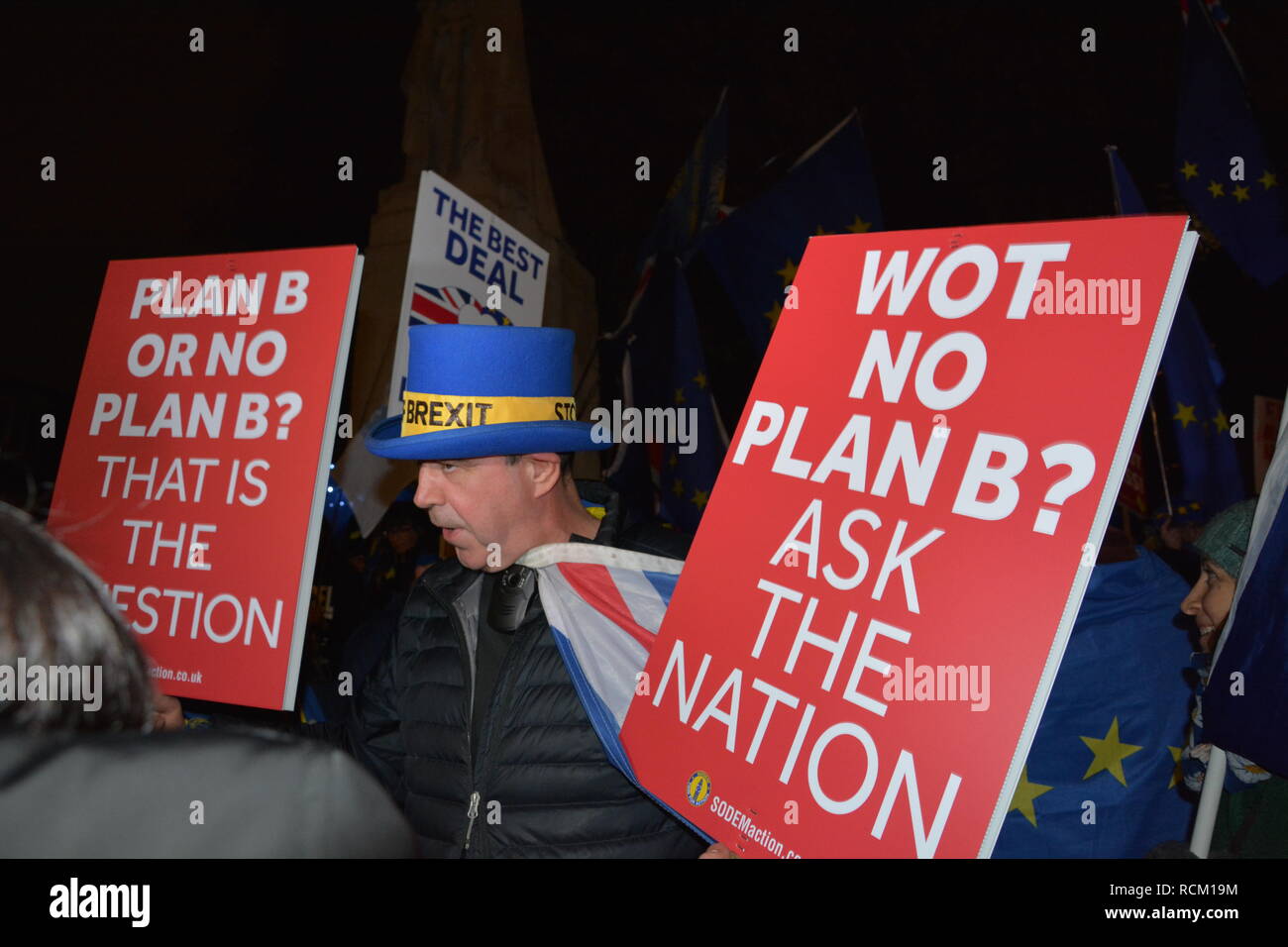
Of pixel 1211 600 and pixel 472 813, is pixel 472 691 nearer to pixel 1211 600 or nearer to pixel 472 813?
pixel 472 813

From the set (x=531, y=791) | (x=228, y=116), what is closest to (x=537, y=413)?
(x=531, y=791)

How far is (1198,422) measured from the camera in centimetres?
554

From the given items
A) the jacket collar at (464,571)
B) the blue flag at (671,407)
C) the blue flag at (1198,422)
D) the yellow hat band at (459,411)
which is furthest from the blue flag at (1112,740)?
the blue flag at (671,407)

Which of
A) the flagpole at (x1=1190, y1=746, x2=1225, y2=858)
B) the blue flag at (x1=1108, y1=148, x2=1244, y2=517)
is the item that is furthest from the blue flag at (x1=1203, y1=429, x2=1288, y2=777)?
the blue flag at (x1=1108, y1=148, x2=1244, y2=517)

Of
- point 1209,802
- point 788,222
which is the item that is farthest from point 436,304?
point 788,222

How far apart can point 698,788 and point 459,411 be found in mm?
1082

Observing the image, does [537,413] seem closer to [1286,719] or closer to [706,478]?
[1286,719]

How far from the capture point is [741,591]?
1.70 metres

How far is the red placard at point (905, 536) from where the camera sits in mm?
1257

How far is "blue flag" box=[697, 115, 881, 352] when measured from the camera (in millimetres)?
7137

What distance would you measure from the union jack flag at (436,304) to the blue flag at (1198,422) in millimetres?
3770

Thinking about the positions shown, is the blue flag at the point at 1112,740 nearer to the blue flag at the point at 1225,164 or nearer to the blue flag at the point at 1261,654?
the blue flag at the point at 1261,654

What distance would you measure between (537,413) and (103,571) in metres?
1.22

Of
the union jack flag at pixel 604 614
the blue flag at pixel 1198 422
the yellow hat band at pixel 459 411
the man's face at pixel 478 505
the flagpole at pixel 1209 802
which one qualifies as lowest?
the flagpole at pixel 1209 802
